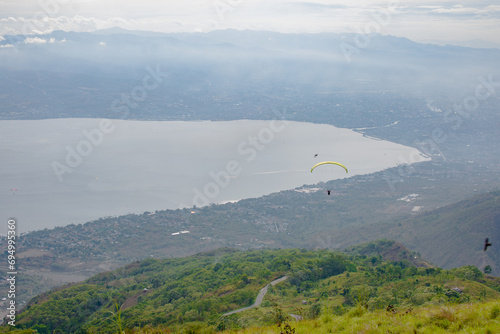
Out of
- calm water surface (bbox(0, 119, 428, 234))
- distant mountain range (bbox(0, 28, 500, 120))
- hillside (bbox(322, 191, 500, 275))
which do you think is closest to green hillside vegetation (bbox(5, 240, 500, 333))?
hillside (bbox(322, 191, 500, 275))

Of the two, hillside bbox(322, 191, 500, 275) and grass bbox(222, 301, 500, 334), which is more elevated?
hillside bbox(322, 191, 500, 275)

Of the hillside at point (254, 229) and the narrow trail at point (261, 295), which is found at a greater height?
the hillside at point (254, 229)

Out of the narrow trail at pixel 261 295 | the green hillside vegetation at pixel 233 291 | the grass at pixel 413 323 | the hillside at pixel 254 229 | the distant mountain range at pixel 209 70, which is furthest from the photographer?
the distant mountain range at pixel 209 70

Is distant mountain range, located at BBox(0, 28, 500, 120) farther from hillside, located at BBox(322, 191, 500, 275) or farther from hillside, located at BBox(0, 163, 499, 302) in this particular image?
hillside, located at BBox(322, 191, 500, 275)

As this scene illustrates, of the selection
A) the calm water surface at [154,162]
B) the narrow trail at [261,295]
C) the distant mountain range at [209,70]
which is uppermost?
the distant mountain range at [209,70]

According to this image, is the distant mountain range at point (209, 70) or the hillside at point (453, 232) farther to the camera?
the distant mountain range at point (209, 70)

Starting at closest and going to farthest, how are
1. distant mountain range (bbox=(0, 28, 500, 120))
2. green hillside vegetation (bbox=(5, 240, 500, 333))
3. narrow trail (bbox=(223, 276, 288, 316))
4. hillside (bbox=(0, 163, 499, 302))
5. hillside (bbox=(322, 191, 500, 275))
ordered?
green hillside vegetation (bbox=(5, 240, 500, 333)) < narrow trail (bbox=(223, 276, 288, 316)) < hillside (bbox=(322, 191, 500, 275)) < hillside (bbox=(0, 163, 499, 302)) < distant mountain range (bbox=(0, 28, 500, 120))

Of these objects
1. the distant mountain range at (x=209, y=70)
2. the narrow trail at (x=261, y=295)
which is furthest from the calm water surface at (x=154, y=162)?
the narrow trail at (x=261, y=295)

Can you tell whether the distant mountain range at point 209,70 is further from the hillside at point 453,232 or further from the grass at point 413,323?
the grass at point 413,323

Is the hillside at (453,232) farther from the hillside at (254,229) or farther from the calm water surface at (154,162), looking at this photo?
the calm water surface at (154,162)

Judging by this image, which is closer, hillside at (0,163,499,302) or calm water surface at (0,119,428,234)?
hillside at (0,163,499,302)

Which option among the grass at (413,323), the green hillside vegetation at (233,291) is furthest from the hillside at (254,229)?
the grass at (413,323)

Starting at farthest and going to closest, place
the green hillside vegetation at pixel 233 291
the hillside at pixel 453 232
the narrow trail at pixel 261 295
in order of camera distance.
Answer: the hillside at pixel 453 232, the narrow trail at pixel 261 295, the green hillside vegetation at pixel 233 291
